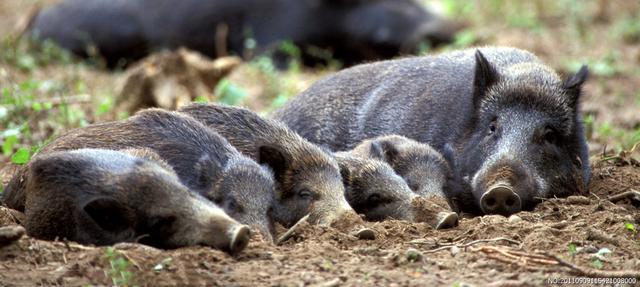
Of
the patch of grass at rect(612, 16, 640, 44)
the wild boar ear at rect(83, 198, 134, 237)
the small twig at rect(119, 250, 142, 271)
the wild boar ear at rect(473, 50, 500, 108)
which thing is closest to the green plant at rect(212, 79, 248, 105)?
the wild boar ear at rect(473, 50, 500, 108)

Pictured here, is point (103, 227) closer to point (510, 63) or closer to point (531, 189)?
point (531, 189)

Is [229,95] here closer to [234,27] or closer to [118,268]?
[234,27]

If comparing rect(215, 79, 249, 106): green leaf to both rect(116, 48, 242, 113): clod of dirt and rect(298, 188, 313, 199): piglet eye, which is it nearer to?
rect(116, 48, 242, 113): clod of dirt

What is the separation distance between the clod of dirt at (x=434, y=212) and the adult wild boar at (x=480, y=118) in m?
0.31

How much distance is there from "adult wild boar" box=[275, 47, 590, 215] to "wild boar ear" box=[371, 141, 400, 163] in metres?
0.45

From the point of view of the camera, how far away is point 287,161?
6117 millimetres

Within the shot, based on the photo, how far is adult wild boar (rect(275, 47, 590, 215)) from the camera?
646cm

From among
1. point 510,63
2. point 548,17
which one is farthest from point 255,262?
point 548,17

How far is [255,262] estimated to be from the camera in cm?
473

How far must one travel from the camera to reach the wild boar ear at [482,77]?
6.90m

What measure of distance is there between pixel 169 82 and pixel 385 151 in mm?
3625

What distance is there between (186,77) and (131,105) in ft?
2.10

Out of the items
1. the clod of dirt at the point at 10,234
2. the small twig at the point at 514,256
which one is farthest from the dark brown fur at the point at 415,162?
the clod of dirt at the point at 10,234

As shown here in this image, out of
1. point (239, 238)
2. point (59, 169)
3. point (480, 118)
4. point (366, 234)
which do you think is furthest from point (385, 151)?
point (59, 169)
